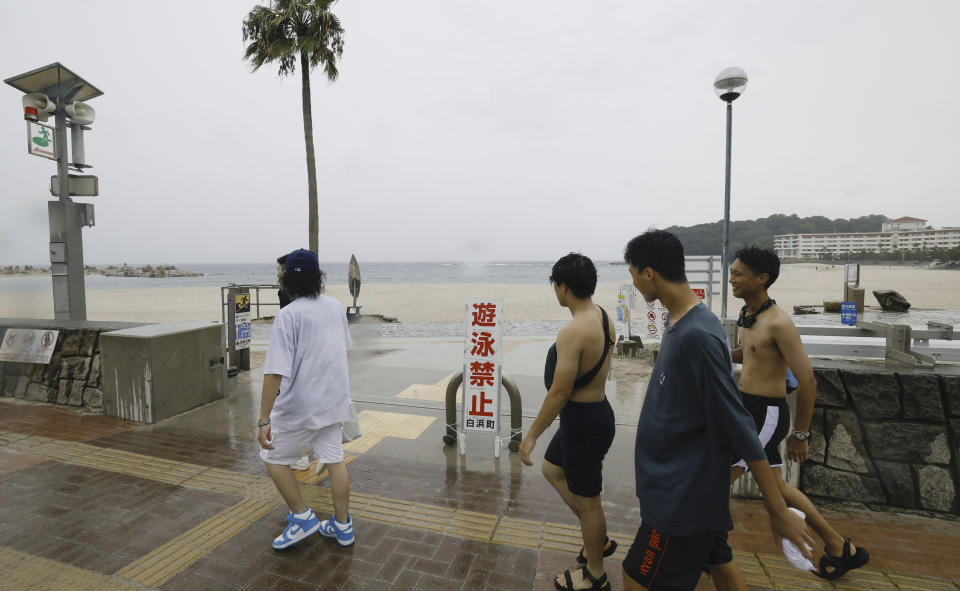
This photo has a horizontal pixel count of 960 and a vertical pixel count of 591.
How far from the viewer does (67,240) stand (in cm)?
665

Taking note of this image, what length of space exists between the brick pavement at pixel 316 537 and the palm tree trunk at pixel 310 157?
9007mm

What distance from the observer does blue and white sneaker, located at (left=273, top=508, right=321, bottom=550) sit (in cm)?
285

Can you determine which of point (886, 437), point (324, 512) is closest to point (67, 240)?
point (324, 512)

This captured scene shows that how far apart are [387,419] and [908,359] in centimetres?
478

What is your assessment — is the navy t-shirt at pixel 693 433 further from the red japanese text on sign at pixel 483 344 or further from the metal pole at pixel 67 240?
the metal pole at pixel 67 240

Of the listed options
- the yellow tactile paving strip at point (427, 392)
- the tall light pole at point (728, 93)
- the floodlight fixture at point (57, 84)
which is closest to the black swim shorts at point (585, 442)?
the yellow tactile paving strip at point (427, 392)

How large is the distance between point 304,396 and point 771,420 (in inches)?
108

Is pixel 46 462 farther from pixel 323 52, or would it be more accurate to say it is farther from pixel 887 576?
pixel 323 52

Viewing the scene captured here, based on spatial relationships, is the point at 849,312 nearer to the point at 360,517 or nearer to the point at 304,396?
the point at 360,517

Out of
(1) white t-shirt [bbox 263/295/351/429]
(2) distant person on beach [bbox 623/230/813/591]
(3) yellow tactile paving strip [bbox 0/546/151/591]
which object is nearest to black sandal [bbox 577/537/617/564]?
(2) distant person on beach [bbox 623/230/813/591]

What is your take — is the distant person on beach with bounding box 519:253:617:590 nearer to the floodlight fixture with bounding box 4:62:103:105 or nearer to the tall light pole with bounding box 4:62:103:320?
the tall light pole with bounding box 4:62:103:320

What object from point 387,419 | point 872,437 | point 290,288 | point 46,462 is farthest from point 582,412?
point 46,462

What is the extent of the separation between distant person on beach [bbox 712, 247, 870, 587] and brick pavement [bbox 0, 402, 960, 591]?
0.21 metres

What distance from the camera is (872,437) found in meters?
3.29
